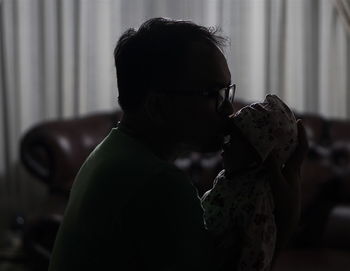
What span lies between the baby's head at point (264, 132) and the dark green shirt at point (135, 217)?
21 cm

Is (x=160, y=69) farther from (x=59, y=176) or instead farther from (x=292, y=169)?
(x=59, y=176)

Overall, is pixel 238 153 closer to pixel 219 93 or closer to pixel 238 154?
pixel 238 154

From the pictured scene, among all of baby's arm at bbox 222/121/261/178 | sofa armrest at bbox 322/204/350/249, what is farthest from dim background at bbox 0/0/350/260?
baby's arm at bbox 222/121/261/178

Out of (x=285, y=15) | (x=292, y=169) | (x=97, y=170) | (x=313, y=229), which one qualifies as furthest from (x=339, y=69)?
(x=97, y=170)

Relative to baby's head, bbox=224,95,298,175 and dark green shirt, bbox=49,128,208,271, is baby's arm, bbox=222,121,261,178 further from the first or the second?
dark green shirt, bbox=49,128,208,271

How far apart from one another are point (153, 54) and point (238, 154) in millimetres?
267

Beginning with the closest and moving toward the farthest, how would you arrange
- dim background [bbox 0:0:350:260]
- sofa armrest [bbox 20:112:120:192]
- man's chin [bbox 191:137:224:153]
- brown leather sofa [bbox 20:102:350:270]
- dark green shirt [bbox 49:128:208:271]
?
dark green shirt [bbox 49:128:208:271] < man's chin [bbox 191:137:224:153] < brown leather sofa [bbox 20:102:350:270] < sofa armrest [bbox 20:112:120:192] < dim background [bbox 0:0:350:260]

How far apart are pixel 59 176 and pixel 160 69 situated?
7.02 feet

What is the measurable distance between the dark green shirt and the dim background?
2.64 m

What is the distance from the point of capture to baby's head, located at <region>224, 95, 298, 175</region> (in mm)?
985

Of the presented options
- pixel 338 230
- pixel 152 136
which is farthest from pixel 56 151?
pixel 152 136

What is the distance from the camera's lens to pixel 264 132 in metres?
0.99

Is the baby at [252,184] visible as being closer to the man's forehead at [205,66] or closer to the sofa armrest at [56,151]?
the man's forehead at [205,66]

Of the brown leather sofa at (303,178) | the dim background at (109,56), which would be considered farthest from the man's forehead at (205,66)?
the dim background at (109,56)
